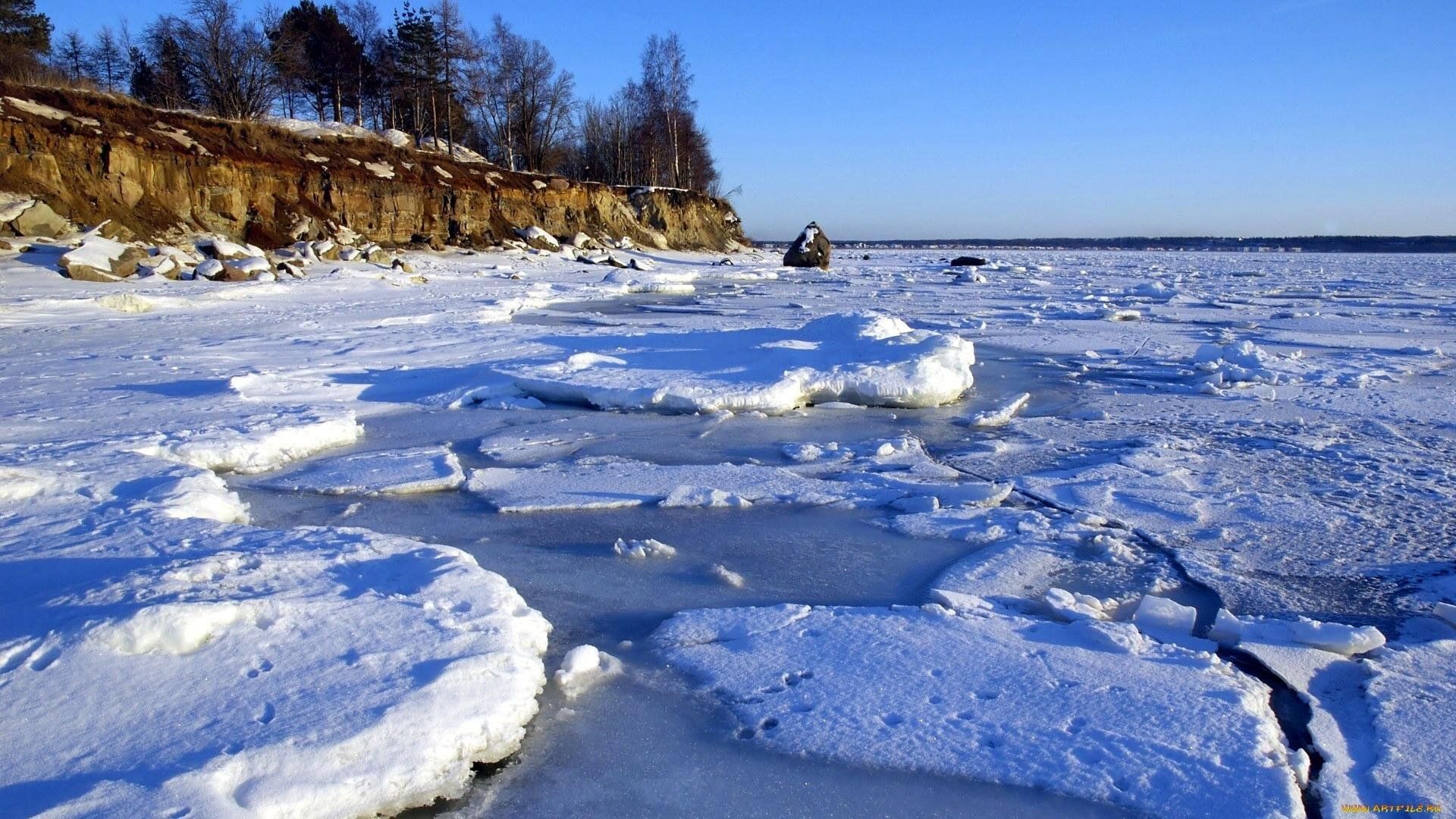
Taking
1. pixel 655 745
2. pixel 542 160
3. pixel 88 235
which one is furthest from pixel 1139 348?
pixel 542 160

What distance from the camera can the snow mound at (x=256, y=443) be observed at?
411 cm

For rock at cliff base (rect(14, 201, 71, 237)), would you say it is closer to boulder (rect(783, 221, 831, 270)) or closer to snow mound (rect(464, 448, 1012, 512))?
snow mound (rect(464, 448, 1012, 512))

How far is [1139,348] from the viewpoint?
28.3 ft

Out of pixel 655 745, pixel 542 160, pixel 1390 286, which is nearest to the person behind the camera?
pixel 655 745

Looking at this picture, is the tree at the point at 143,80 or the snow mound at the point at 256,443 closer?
the snow mound at the point at 256,443

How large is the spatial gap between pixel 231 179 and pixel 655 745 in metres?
18.4

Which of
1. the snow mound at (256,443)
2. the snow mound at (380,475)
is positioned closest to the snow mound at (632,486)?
the snow mound at (380,475)

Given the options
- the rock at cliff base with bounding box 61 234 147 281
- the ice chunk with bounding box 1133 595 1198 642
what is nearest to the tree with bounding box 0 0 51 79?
the rock at cliff base with bounding box 61 234 147 281

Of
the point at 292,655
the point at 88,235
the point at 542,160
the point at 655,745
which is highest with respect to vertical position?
the point at 542,160

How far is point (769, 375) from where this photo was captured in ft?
19.2

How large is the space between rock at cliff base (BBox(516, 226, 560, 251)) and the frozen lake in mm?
17830

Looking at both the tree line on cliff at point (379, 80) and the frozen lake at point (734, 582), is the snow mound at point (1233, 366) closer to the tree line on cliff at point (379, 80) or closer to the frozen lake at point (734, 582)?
the frozen lake at point (734, 582)

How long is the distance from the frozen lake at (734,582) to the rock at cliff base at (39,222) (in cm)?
790

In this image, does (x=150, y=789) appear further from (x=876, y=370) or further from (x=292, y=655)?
(x=876, y=370)
